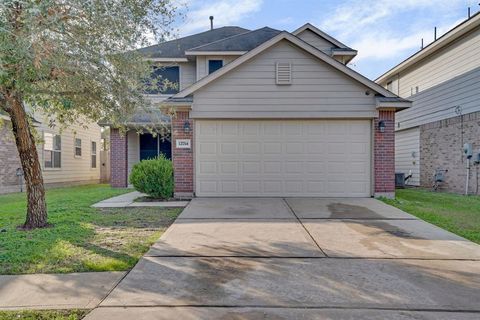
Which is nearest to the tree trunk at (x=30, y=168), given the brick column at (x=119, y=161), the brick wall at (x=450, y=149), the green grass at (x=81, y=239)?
the green grass at (x=81, y=239)

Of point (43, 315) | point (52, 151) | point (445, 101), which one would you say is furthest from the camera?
point (52, 151)

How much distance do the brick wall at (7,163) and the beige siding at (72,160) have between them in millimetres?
1164

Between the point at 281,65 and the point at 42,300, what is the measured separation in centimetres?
834

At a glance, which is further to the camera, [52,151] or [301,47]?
[52,151]

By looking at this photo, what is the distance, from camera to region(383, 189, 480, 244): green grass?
6148mm

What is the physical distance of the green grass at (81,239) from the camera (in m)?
4.18

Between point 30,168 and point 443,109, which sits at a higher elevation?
point 443,109

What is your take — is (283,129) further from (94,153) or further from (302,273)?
(94,153)

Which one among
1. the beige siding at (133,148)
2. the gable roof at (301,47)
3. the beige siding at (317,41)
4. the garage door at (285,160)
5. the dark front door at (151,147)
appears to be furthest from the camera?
the beige siding at (317,41)

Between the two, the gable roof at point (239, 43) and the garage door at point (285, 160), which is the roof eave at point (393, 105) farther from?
the gable roof at point (239, 43)

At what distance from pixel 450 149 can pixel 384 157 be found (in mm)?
4474

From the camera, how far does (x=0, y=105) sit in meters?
5.83

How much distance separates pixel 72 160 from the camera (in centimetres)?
1708

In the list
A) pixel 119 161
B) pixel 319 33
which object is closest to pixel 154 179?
pixel 119 161
